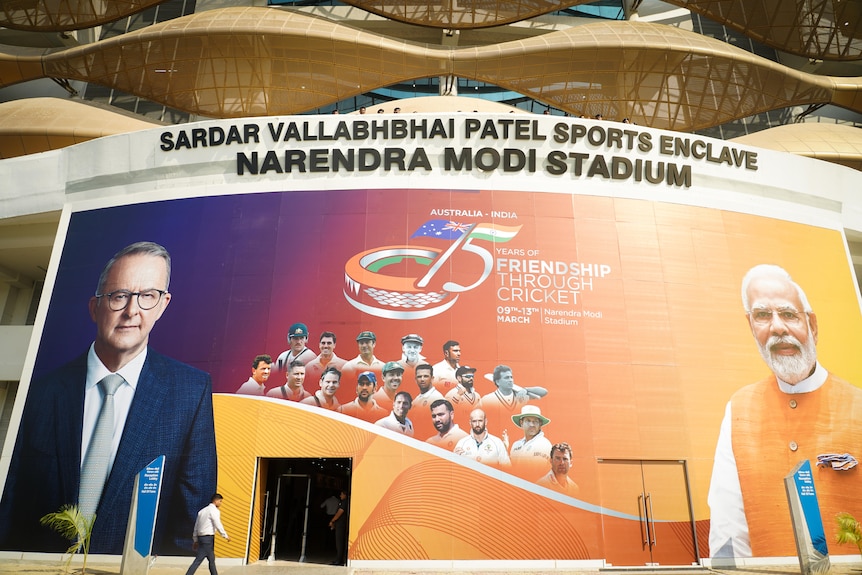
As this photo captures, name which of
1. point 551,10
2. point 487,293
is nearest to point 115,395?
point 487,293

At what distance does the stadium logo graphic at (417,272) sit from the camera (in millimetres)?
13164

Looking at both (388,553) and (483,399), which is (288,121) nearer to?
(483,399)

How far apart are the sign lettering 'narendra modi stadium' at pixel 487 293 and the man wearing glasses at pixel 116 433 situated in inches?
17.2

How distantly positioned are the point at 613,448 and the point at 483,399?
9.63 feet

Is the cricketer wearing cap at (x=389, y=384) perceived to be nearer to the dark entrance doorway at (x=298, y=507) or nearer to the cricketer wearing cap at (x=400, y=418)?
the cricketer wearing cap at (x=400, y=418)

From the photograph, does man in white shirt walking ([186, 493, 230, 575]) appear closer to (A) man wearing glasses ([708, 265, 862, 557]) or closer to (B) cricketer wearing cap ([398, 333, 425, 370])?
(B) cricketer wearing cap ([398, 333, 425, 370])

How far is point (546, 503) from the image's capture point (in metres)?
11.9

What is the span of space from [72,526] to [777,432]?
15052 mm

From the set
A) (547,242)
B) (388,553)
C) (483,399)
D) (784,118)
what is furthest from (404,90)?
(388,553)

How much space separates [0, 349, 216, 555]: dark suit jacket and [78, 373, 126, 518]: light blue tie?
17 cm

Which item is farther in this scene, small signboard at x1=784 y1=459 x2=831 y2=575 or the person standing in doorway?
the person standing in doorway

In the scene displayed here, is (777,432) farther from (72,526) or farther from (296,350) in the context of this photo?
(72,526)

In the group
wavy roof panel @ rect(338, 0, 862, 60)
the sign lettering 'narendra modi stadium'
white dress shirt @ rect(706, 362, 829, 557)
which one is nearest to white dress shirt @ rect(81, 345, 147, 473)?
the sign lettering 'narendra modi stadium'

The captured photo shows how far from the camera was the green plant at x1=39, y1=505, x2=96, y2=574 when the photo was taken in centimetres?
1109
